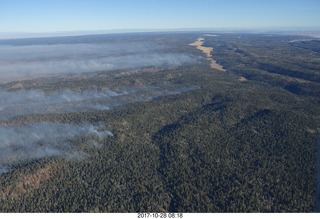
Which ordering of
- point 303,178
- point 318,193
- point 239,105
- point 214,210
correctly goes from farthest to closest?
point 239,105 → point 303,178 → point 318,193 → point 214,210

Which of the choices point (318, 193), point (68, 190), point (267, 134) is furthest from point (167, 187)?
point (267, 134)

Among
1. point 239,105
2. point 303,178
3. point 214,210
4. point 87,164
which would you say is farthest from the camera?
point 239,105

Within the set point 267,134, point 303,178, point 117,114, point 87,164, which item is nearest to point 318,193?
point 303,178

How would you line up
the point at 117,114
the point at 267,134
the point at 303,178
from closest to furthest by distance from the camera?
the point at 303,178
the point at 267,134
the point at 117,114

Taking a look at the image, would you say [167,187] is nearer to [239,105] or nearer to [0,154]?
[0,154]

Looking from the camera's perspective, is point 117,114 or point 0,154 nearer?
point 0,154

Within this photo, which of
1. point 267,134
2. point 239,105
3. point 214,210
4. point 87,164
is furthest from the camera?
point 239,105

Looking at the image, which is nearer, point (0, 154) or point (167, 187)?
point (167, 187)

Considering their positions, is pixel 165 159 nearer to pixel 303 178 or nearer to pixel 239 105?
pixel 303 178
